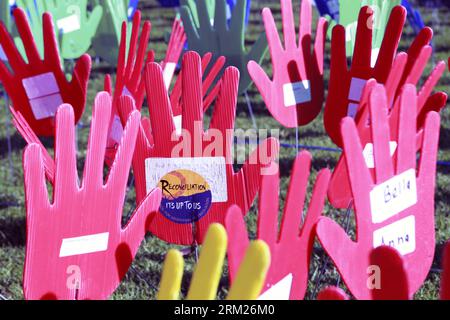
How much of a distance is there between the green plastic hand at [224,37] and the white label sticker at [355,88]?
0.66m

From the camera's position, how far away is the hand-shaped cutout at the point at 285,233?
0.95 metres

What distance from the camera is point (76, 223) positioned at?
1098 mm

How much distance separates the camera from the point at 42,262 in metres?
1.06

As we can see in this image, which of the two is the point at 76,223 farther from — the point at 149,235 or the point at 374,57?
the point at 149,235

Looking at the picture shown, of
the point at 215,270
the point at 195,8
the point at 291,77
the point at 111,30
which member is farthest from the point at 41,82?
the point at 215,270

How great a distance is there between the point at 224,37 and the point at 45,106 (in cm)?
75

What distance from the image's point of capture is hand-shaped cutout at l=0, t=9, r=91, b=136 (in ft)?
6.53

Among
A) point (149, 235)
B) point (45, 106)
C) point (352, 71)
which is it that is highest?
point (352, 71)

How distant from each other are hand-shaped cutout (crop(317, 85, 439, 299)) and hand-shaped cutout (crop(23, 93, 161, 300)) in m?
0.34

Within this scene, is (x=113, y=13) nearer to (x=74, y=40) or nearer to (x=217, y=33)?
(x=74, y=40)

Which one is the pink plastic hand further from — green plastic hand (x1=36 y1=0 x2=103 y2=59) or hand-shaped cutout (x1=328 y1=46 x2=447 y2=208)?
green plastic hand (x1=36 y1=0 x2=103 y2=59)

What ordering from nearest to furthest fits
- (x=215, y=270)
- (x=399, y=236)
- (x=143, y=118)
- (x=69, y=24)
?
(x=215, y=270)
(x=399, y=236)
(x=143, y=118)
(x=69, y=24)
